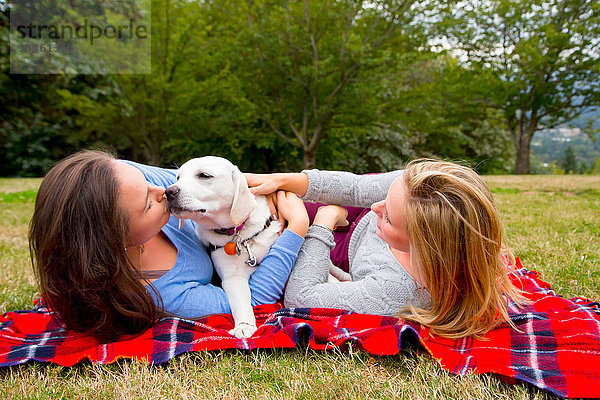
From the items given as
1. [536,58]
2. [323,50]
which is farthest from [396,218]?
[536,58]

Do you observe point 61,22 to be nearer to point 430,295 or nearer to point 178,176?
point 178,176

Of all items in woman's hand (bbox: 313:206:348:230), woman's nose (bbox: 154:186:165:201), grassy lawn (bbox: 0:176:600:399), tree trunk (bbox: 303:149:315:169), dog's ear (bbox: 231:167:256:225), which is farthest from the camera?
tree trunk (bbox: 303:149:315:169)

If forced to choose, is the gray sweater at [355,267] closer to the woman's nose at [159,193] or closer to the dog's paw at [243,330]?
the dog's paw at [243,330]

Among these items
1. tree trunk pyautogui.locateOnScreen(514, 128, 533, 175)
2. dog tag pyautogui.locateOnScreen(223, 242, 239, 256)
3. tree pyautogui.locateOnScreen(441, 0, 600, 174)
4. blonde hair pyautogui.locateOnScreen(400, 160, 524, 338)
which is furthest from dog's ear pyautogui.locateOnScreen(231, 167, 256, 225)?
tree trunk pyautogui.locateOnScreen(514, 128, 533, 175)

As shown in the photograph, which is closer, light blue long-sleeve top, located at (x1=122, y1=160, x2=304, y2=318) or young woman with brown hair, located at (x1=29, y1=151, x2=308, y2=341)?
young woman with brown hair, located at (x1=29, y1=151, x2=308, y2=341)

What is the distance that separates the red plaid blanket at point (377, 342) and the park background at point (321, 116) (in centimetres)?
6

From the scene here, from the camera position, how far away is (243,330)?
6.53 feet

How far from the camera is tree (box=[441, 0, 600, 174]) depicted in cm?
1709

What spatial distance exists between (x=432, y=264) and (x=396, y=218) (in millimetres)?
270

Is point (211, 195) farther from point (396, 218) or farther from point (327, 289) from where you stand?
point (396, 218)

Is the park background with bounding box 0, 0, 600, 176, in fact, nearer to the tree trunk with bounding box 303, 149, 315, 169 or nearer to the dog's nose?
the tree trunk with bounding box 303, 149, 315, 169

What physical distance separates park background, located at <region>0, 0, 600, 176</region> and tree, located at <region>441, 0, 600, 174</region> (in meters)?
0.06

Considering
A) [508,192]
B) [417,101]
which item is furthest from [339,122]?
[508,192]

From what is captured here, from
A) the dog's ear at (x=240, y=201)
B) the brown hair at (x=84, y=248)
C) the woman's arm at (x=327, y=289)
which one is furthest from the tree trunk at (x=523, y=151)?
the brown hair at (x=84, y=248)
